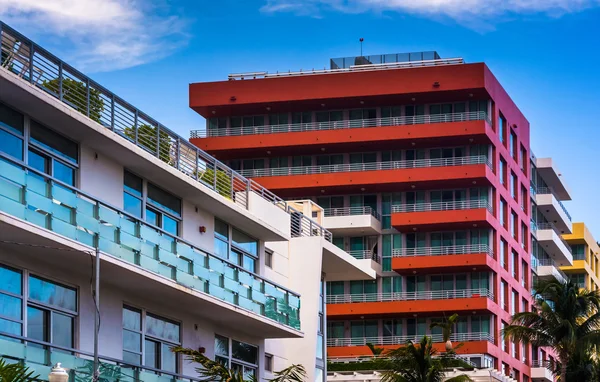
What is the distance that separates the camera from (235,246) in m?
45.1

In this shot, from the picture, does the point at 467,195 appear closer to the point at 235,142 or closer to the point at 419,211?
the point at 419,211

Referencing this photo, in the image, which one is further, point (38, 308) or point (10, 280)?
point (38, 308)

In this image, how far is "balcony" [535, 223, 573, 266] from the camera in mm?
108750

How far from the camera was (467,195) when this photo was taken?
91250mm

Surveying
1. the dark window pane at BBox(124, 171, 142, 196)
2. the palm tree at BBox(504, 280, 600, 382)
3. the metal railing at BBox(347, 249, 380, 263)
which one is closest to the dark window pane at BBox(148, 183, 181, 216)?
the dark window pane at BBox(124, 171, 142, 196)

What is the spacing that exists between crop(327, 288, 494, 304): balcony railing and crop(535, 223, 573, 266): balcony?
779 inches

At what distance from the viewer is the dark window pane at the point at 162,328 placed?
39.0 m

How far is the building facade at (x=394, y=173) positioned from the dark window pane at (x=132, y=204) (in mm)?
51330

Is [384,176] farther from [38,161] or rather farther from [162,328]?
[38,161]

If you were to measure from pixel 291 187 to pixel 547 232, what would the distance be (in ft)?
88.2

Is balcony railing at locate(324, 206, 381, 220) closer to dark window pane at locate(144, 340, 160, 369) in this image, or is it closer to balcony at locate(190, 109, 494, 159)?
balcony at locate(190, 109, 494, 159)

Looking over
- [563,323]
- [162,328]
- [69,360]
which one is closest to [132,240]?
[69,360]

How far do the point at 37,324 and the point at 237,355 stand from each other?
13344 mm

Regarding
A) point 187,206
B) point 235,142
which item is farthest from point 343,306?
point 187,206
